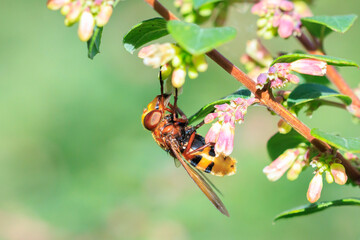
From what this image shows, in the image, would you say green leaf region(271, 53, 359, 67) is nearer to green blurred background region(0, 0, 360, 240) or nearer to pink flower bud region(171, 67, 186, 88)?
pink flower bud region(171, 67, 186, 88)

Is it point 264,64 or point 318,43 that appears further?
point 264,64

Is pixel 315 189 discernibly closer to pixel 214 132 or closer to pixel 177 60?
pixel 214 132

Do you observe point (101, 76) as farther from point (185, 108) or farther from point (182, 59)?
point (182, 59)

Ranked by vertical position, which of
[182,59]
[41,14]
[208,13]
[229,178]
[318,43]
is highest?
[41,14]

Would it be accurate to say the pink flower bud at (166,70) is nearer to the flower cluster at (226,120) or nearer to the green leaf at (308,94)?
the flower cluster at (226,120)

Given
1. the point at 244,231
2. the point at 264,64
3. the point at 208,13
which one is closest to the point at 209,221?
the point at 244,231

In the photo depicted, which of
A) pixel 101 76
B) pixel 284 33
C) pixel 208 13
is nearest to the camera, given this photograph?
pixel 284 33

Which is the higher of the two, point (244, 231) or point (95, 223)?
point (95, 223)
